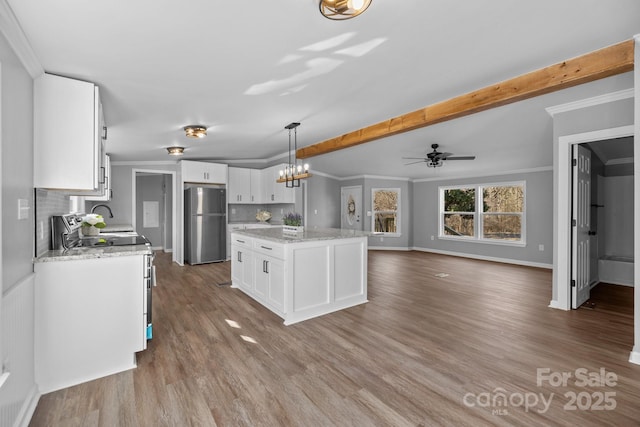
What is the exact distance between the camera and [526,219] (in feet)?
21.2

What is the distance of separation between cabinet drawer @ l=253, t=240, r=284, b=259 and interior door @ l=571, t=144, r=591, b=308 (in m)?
3.39

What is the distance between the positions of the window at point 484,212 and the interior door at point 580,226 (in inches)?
110

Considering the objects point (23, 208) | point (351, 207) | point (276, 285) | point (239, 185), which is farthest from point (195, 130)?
point (351, 207)

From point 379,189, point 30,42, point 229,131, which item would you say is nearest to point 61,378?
point 30,42

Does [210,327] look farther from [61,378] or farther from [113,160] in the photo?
[113,160]

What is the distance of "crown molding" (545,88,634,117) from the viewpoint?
9.97 ft

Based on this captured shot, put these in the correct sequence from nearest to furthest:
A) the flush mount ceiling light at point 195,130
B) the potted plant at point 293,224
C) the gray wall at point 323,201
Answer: the potted plant at point 293,224
the flush mount ceiling light at point 195,130
the gray wall at point 323,201

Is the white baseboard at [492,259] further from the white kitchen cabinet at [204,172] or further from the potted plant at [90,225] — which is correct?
the potted plant at [90,225]

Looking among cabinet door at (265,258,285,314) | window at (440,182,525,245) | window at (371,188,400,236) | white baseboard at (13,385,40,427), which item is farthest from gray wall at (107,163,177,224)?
window at (440,182,525,245)

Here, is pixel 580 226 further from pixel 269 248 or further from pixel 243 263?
pixel 243 263

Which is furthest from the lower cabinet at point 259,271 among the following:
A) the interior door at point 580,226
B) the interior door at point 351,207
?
the interior door at point 351,207

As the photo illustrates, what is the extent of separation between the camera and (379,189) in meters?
8.70

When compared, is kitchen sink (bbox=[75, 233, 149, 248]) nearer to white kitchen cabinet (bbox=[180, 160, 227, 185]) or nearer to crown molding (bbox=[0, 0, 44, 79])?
crown molding (bbox=[0, 0, 44, 79])

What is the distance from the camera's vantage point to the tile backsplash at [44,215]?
218 cm
